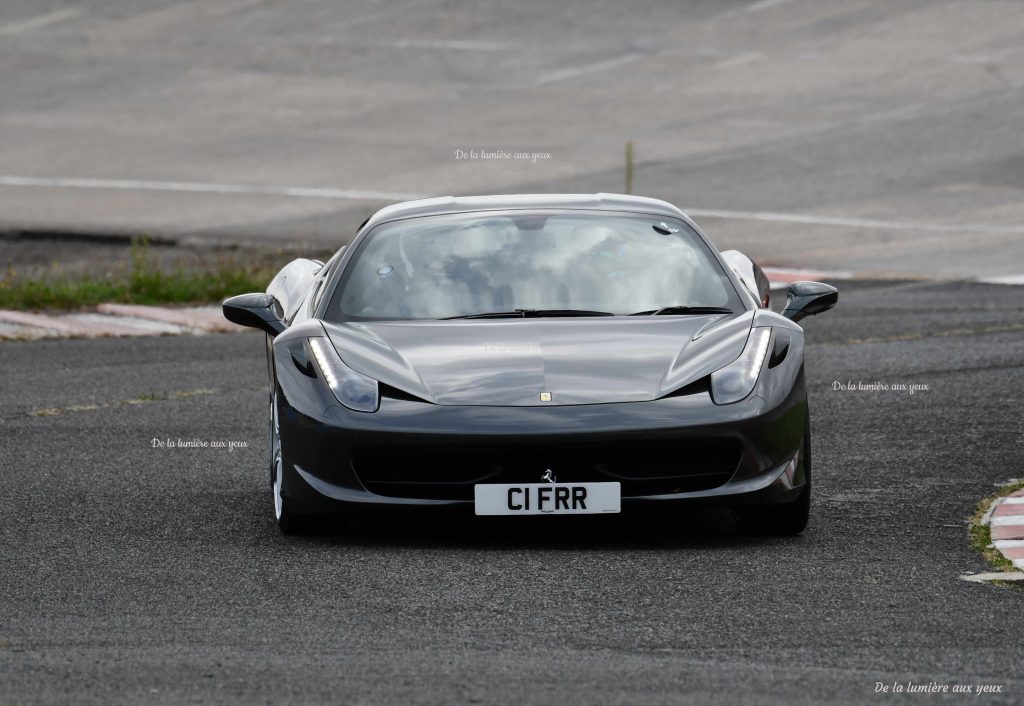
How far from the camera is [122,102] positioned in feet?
95.2

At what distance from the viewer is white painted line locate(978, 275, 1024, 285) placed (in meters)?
17.1

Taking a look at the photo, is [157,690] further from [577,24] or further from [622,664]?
[577,24]

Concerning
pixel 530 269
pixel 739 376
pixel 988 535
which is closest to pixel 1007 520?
pixel 988 535

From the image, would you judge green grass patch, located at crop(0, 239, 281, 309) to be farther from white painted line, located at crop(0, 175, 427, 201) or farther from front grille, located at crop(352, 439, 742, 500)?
front grille, located at crop(352, 439, 742, 500)

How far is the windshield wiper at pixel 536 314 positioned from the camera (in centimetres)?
789

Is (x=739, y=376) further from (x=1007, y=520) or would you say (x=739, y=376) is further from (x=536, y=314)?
(x=1007, y=520)

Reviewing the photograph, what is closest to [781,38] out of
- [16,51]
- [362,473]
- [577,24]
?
[577,24]

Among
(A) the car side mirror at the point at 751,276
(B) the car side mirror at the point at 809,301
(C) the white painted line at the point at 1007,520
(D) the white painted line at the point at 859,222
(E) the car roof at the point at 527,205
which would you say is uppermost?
(E) the car roof at the point at 527,205

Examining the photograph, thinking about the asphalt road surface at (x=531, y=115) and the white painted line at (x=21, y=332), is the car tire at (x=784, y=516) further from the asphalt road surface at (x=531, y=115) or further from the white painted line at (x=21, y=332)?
the asphalt road surface at (x=531, y=115)

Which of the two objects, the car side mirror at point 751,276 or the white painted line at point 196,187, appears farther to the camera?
the white painted line at point 196,187

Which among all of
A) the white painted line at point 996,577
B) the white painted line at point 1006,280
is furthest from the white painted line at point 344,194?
the white painted line at point 996,577

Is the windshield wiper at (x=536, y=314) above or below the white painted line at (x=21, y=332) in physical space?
above

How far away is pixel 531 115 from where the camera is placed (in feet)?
87.9

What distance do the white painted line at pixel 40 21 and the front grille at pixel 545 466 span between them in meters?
29.0
